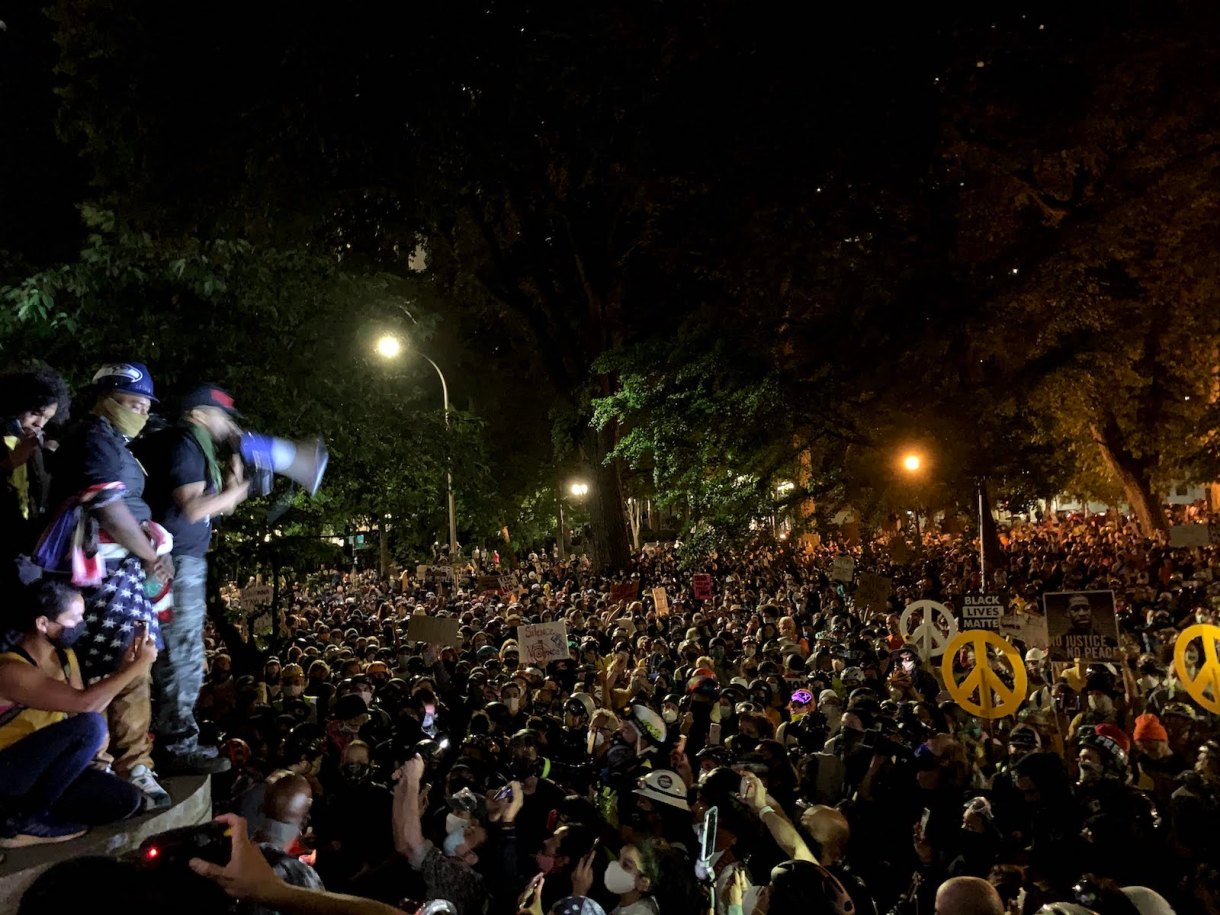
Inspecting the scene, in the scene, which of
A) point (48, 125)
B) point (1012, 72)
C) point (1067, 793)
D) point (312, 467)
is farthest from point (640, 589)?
point (312, 467)

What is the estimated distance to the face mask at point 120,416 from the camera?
3885 millimetres

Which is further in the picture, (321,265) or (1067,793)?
(321,265)

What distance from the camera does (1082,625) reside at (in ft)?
32.0

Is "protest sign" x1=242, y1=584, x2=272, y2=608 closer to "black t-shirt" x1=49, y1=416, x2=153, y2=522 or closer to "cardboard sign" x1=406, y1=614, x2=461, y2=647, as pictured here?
"cardboard sign" x1=406, y1=614, x2=461, y2=647

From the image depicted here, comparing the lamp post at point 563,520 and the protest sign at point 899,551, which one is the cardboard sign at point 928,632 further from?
the lamp post at point 563,520

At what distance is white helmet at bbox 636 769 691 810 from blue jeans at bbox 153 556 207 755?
2578 mm

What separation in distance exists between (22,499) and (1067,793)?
565cm

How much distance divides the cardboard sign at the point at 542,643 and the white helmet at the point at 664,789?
220 inches

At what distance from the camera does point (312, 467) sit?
14.7 ft

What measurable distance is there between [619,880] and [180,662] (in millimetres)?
2181

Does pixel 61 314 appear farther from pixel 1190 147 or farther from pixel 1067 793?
pixel 1190 147

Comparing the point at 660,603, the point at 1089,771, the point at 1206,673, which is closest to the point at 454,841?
the point at 1089,771

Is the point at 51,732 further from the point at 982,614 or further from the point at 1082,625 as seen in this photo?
the point at 982,614

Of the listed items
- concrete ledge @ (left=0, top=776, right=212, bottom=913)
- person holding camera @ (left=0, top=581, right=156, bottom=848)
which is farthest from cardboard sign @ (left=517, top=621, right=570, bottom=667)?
person holding camera @ (left=0, top=581, right=156, bottom=848)
